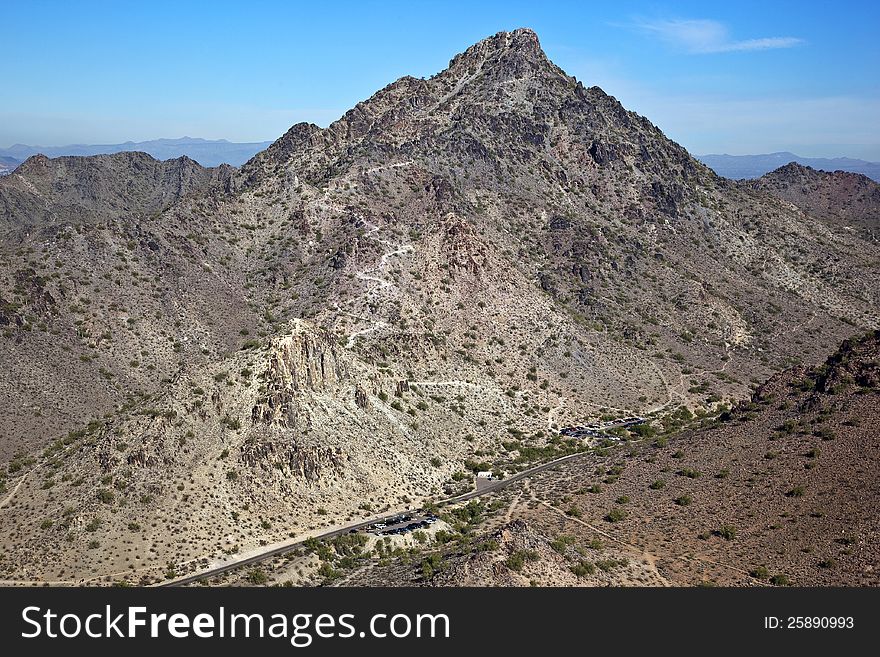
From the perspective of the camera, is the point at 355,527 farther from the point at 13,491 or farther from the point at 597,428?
the point at 597,428

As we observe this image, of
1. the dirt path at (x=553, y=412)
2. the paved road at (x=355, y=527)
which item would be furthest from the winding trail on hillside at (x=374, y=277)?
the paved road at (x=355, y=527)

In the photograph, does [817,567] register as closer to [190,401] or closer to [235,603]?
[235,603]

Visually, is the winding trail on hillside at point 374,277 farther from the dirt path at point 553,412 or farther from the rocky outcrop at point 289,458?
the dirt path at point 553,412

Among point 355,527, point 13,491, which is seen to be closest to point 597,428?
point 355,527

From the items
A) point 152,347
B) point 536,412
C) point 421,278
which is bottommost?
point 536,412

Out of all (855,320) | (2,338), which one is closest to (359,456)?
(2,338)

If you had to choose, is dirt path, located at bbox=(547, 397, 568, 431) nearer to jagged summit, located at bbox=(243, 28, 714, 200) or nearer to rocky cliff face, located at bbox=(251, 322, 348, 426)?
rocky cliff face, located at bbox=(251, 322, 348, 426)

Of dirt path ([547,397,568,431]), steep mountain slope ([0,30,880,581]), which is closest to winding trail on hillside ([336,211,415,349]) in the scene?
steep mountain slope ([0,30,880,581])
